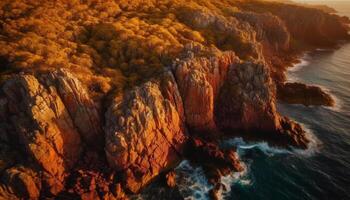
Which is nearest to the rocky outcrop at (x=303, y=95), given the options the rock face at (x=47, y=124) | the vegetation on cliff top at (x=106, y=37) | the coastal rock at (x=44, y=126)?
Answer: the vegetation on cliff top at (x=106, y=37)

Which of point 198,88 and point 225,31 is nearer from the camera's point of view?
point 198,88

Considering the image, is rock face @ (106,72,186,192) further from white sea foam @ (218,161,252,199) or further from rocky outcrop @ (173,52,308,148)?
white sea foam @ (218,161,252,199)

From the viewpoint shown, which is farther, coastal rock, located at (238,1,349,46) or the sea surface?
coastal rock, located at (238,1,349,46)

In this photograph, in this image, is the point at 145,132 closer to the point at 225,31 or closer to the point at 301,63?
the point at 225,31

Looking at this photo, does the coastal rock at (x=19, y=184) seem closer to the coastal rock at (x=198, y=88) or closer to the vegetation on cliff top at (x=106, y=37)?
the vegetation on cliff top at (x=106, y=37)

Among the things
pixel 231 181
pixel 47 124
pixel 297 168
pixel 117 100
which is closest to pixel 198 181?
pixel 231 181

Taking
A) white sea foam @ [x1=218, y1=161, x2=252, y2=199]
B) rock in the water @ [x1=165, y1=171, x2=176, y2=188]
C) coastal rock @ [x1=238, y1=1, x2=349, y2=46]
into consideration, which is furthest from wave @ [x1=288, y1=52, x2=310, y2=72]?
rock in the water @ [x1=165, y1=171, x2=176, y2=188]
